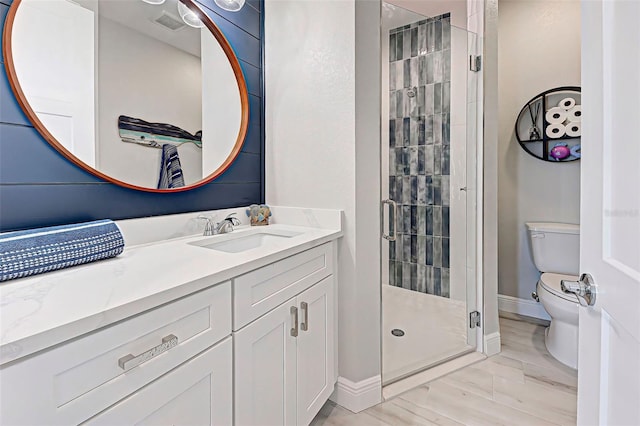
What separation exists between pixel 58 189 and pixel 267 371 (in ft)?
3.06

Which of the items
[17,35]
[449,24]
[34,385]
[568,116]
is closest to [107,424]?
[34,385]

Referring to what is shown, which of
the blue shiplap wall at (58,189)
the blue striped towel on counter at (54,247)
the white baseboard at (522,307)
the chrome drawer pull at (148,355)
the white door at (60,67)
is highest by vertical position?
the white door at (60,67)

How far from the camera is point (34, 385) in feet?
1.75

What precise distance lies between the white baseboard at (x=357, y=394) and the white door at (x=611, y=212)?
3.29 feet

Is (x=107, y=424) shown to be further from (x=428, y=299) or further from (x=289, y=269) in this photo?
(x=428, y=299)

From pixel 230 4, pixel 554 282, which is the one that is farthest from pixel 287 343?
pixel 554 282

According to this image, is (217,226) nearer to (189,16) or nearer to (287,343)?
(287,343)

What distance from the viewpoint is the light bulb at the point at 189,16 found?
58.4 inches

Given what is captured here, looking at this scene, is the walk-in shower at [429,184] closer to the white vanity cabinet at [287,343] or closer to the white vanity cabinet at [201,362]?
the white vanity cabinet at [287,343]

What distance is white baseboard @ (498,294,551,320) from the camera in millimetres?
2512

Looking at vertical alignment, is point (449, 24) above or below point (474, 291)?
above

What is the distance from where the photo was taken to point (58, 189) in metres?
1.08

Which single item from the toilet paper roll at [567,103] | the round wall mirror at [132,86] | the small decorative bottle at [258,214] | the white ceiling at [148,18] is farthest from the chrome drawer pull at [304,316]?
the toilet paper roll at [567,103]

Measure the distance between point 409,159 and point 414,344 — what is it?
1290mm
